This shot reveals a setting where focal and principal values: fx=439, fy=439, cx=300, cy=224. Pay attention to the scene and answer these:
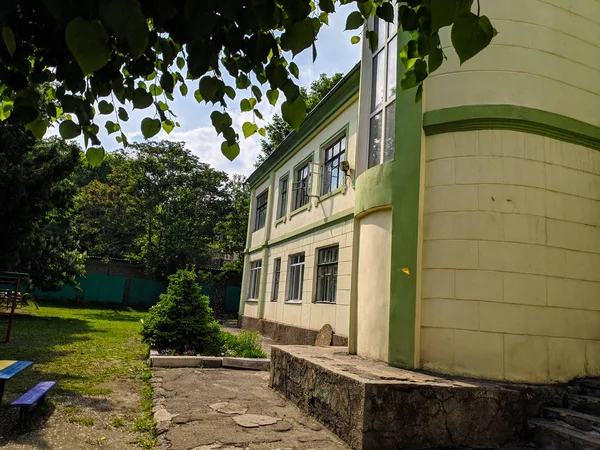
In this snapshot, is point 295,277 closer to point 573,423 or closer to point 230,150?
point 573,423

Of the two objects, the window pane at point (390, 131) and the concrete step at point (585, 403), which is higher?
the window pane at point (390, 131)

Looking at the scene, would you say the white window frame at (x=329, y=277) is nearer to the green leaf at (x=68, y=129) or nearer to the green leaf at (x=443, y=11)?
the green leaf at (x=68, y=129)

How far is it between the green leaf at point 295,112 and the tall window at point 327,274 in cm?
878

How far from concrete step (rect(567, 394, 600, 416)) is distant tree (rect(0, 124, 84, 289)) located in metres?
14.0

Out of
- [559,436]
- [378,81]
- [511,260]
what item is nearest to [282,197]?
[378,81]

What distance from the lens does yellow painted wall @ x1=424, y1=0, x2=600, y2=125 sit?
6098 mm

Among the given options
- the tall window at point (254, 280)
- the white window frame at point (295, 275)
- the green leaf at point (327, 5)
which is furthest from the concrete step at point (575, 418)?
the tall window at point (254, 280)

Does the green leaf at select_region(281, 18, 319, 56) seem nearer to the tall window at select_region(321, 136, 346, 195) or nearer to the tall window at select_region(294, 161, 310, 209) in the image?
the tall window at select_region(321, 136, 346, 195)

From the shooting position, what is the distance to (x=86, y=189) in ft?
106

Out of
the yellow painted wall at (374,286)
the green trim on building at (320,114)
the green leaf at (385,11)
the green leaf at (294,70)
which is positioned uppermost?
the green trim on building at (320,114)

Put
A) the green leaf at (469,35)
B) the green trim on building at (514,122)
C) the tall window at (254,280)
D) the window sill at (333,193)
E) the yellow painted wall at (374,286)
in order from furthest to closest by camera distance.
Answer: the tall window at (254,280), the window sill at (333,193), the yellow painted wall at (374,286), the green trim on building at (514,122), the green leaf at (469,35)

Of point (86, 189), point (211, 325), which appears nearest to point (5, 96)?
point (211, 325)

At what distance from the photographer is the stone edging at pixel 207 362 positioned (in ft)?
26.7

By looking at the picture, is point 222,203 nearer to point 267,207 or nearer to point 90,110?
point 267,207
